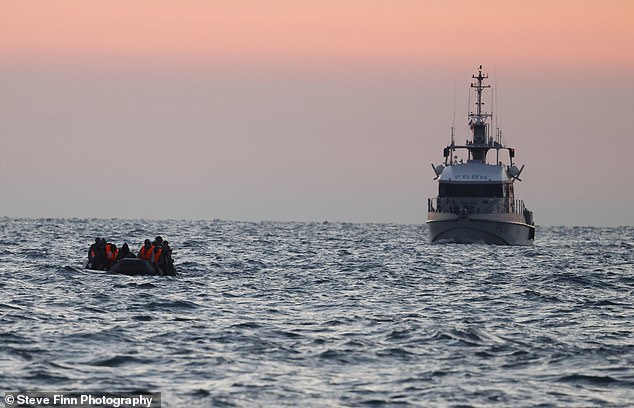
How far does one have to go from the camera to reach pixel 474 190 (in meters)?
76.1

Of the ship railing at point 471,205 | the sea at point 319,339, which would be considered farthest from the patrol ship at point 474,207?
the sea at point 319,339

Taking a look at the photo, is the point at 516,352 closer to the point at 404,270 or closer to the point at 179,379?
the point at 179,379

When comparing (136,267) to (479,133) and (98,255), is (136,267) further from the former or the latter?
(479,133)

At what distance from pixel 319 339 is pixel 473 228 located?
2056 inches

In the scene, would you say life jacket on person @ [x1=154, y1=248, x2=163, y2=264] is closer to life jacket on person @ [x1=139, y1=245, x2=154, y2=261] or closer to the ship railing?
life jacket on person @ [x1=139, y1=245, x2=154, y2=261]

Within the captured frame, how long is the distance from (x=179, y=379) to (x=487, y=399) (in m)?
4.47

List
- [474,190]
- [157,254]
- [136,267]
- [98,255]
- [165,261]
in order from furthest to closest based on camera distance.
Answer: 1. [474,190]
2. [98,255]
3. [165,261]
4. [157,254]
5. [136,267]

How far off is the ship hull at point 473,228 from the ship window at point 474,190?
144 centimetres

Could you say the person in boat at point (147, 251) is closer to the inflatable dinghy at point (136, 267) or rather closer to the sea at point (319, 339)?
the inflatable dinghy at point (136, 267)

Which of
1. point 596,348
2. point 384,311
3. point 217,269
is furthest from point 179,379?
point 217,269

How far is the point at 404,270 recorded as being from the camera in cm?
4712

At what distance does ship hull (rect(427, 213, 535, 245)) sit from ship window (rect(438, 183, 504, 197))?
144 cm

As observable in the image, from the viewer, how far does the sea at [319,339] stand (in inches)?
703

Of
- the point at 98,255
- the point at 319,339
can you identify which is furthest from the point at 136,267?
the point at 319,339
